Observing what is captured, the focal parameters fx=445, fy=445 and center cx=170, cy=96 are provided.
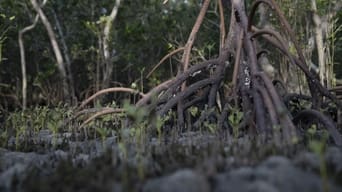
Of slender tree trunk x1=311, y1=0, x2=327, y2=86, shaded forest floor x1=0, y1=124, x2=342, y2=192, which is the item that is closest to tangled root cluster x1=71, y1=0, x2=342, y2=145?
shaded forest floor x1=0, y1=124, x2=342, y2=192

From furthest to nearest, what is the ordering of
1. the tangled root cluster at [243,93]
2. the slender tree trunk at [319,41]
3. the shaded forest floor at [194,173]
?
1. the slender tree trunk at [319,41]
2. the tangled root cluster at [243,93]
3. the shaded forest floor at [194,173]

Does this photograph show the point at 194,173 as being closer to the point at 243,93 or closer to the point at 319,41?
the point at 243,93

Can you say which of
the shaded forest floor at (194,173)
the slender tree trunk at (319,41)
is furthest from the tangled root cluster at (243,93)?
the slender tree trunk at (319,41)

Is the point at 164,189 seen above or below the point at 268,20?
below

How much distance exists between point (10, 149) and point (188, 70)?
5.63 ft

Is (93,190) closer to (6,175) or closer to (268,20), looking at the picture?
(6,175)

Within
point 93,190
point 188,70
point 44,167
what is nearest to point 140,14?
point 188,70

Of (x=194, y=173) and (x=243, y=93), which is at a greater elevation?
(x=243, y=93)

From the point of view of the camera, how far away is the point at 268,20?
8.13m

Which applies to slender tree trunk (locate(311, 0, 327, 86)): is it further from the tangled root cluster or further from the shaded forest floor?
the shaded forest floor

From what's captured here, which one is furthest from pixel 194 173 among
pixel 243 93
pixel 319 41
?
pixel 319 41

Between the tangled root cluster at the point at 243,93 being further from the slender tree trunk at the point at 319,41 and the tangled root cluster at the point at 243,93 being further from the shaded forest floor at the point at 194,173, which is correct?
the slender tree trunk at the point at 319,41

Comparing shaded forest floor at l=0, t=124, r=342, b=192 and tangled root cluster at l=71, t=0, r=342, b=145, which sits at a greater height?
tangled root cluster at l=71, t=0, r=342, b=145

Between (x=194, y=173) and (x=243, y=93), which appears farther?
(x=243, y=93)
